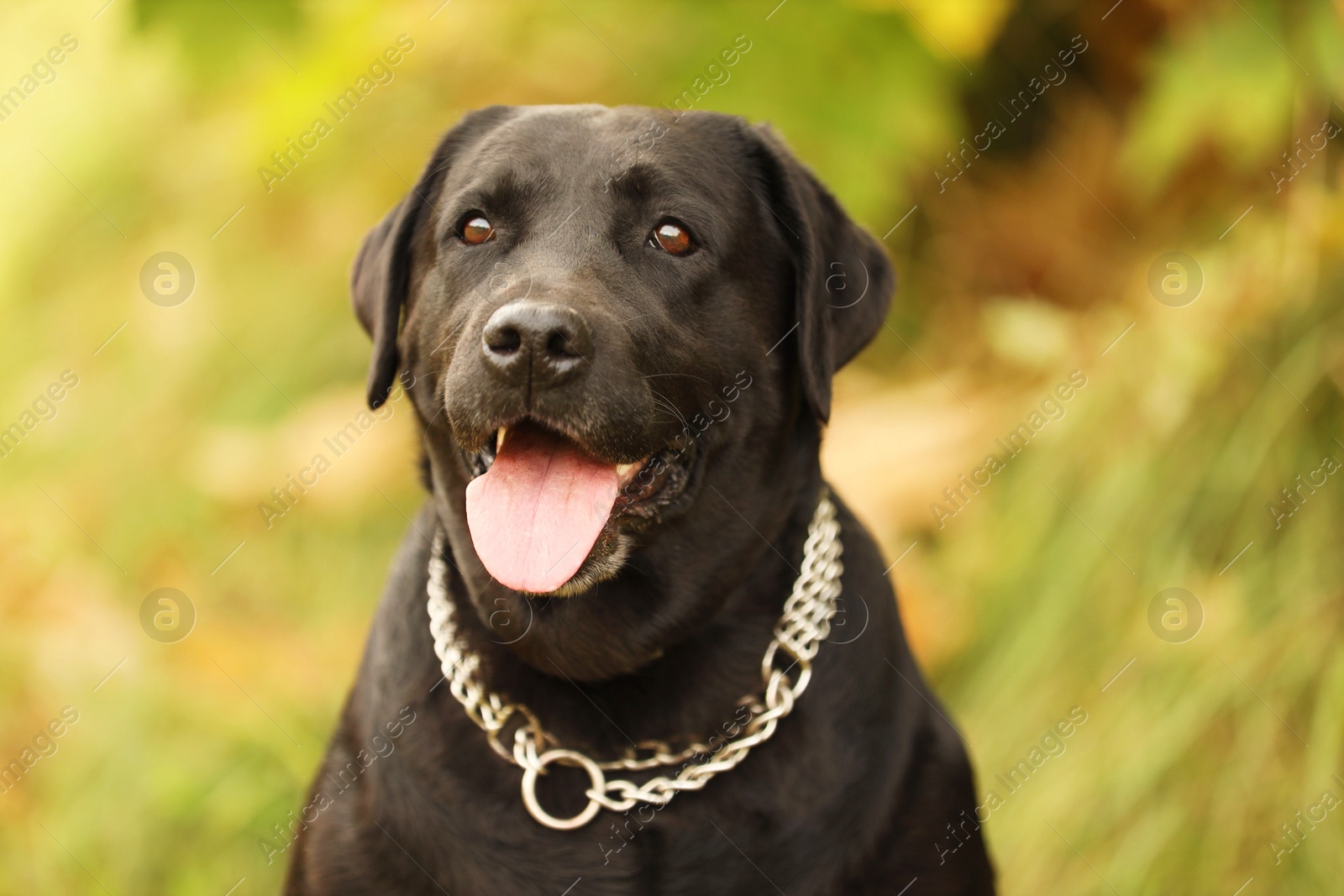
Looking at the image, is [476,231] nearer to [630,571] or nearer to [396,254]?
[396,254]

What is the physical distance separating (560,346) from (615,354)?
12 centimetres

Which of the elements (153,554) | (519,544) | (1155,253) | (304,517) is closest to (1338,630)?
(1155,253)

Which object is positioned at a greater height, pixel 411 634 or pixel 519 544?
pixel 519 544

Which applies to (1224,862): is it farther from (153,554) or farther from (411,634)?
(153,554)

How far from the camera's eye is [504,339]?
2059 millimetres

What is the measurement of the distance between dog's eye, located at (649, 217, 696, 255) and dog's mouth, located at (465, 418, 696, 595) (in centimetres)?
38

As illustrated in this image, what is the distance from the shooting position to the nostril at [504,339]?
6.72 feet

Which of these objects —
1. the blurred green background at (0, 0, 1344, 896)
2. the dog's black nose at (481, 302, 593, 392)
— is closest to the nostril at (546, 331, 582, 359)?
the dog's black nose at (481, 302, 593, 392)

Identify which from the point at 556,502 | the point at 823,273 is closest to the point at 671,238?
the point at 823,273

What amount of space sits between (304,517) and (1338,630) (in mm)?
3518

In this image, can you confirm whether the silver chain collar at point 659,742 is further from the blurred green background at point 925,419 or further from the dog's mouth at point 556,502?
the dog's mouth at point 556,502

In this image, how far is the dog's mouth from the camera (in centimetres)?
213

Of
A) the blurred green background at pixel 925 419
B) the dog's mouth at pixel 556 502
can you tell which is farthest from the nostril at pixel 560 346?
the blurred green background at pixel 925 419

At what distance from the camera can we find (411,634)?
7.97 feet
